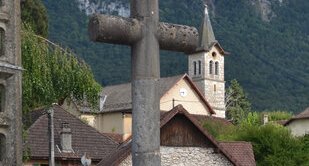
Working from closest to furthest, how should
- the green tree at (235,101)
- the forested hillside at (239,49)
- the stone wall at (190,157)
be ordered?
the stone wall at (190,157) < the green tree at (235,101) < the forested hillside at (239,49)

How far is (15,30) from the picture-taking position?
27.3 meters

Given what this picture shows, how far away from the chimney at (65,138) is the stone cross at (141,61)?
30.5m

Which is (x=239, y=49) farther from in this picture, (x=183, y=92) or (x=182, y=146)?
(x=182, y=146)

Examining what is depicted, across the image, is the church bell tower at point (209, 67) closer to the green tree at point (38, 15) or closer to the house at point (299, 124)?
the house at point (299, 124)

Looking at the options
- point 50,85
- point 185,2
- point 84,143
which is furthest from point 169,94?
point 185,2

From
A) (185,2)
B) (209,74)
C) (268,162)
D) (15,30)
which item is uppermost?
(185,2)

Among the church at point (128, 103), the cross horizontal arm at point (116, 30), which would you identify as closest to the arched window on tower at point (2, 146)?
the cross horizontal arm at point (116, 30)

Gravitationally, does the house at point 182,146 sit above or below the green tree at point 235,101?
below

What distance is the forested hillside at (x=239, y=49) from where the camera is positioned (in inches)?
5659

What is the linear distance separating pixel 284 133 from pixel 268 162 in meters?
3.29

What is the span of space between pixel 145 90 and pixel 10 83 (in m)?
18.8

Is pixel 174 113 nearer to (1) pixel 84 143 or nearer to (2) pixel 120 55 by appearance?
(1) pixel 84 143

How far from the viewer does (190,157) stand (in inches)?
1362

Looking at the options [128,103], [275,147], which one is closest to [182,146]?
[275,147]
